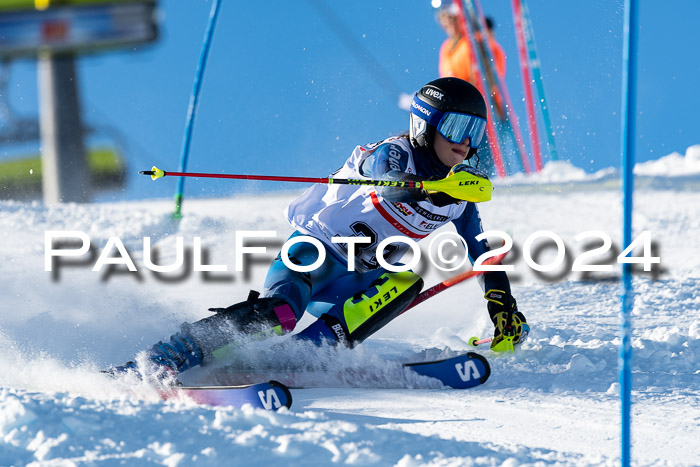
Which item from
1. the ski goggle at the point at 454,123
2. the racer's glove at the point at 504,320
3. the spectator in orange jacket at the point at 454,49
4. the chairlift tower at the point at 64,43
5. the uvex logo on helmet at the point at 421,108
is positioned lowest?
the racer's glove at the point at 504,320

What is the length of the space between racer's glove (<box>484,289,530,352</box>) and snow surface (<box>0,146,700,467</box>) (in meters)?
0.06

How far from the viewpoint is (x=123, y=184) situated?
22.7 meters

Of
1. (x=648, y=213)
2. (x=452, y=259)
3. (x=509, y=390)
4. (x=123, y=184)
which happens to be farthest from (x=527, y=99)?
(x=123, y=184)

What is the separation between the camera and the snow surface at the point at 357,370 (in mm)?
1942

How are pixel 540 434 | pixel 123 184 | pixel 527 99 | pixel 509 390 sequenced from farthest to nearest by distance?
pixel 123 184 < pixel 527 99 < pixel 509 390 < pixel 540 434

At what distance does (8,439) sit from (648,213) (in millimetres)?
5754

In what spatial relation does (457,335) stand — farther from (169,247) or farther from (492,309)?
(169,247)

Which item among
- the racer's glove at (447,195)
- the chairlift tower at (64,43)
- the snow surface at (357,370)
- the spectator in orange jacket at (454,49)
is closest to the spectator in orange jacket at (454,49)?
the spectator in orange jacket at (454,49)

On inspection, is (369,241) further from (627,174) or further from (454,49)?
(454,49)

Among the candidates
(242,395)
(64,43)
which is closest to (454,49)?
(242,395)

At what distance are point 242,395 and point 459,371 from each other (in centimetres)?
82

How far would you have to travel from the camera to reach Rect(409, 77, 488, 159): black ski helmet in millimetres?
3041

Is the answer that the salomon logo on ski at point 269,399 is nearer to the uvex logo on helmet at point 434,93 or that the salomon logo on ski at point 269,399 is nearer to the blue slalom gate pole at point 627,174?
the blue slalom gate pole at point 627,174

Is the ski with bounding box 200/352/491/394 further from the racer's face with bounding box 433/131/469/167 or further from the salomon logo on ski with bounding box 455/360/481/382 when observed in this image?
the racer's face with bounding box 433/131/469/167
